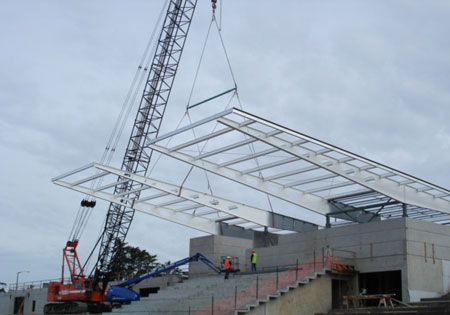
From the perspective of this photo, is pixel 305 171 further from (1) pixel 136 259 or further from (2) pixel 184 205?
(1) pixel 136 259

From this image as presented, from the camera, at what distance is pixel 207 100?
107 ft

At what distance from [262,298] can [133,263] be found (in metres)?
66.1

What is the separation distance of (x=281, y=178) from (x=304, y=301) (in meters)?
7.83

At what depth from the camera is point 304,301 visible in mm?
28375

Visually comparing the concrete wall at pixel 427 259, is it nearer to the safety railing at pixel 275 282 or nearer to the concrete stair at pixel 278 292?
the safety railing at pixel 275 282

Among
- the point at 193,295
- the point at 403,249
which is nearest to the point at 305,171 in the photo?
the point at 403,249

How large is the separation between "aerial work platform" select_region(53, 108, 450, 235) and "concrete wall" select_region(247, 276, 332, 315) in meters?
5.67

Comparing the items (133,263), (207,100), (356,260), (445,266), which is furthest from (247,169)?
(133,263)

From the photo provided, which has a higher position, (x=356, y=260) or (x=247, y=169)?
(x=247, y=169)

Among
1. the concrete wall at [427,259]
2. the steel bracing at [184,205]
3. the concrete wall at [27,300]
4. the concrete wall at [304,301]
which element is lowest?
the concrete wall at [27,300]

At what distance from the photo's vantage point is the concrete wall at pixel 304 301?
27125 mm

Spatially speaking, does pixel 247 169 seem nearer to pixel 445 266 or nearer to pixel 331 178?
pixel 331 178

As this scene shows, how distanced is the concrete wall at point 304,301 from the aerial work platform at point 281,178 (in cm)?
567

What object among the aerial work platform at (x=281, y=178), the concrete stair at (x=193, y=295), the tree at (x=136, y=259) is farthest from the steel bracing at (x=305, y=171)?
the tree at (x=136, y=259)
